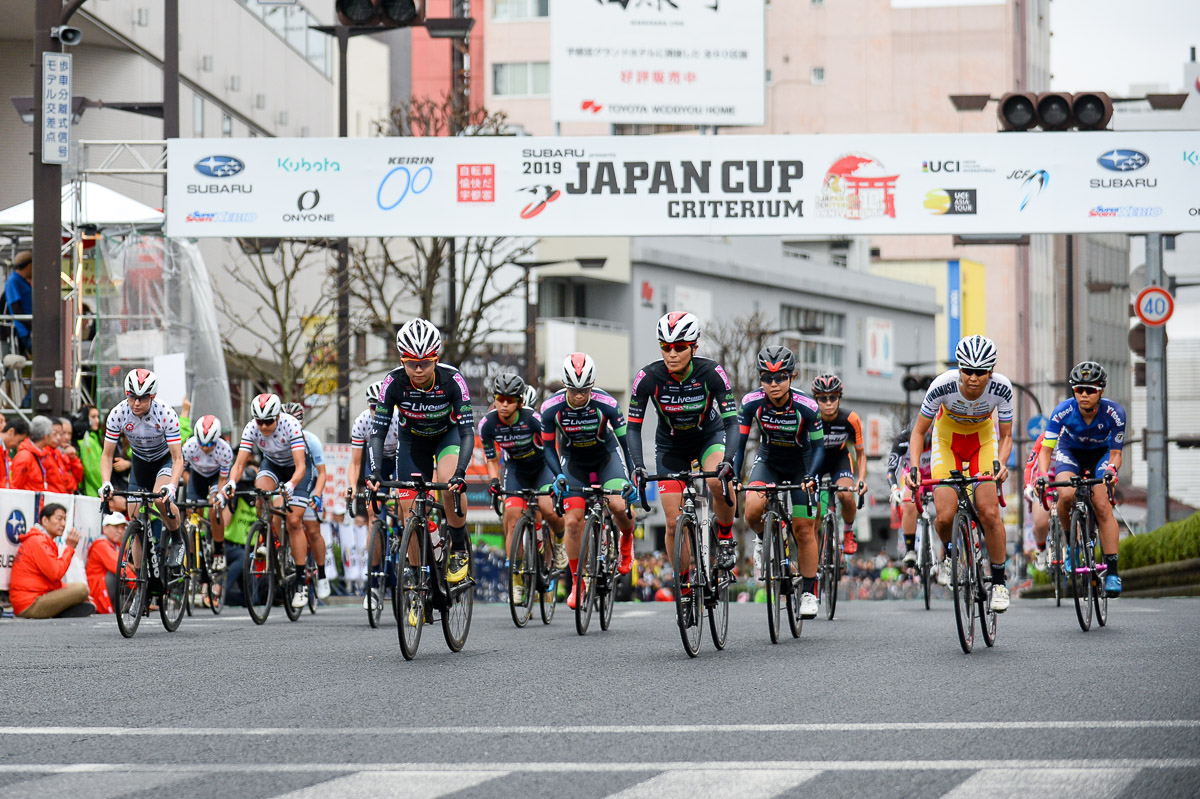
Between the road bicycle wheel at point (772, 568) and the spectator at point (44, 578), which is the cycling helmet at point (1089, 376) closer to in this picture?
the road bicycle wheel at point (772, 568)

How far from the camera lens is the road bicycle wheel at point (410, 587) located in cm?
1029

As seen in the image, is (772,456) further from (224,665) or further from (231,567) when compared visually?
(231,567)

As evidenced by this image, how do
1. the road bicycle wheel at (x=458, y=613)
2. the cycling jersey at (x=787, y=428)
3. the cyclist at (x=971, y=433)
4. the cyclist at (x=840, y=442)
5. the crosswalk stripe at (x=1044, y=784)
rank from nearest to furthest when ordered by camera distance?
the crosswalk stripe at (x=1044, y=784) → the road bicycle wheel at (x=458, y=613) → the cyclist at (x=971, y=433) → the cycling jersey at (x=787, y=428) → the cyclist at (x=840, y=442)

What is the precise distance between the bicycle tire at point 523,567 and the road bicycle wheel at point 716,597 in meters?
2.77

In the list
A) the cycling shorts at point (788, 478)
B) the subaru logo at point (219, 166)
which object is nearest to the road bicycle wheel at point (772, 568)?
the cycling shorts at point (788, 478)

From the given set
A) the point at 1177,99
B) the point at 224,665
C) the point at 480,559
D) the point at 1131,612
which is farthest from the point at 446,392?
the point at 1177,99

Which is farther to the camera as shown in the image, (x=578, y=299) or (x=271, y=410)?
(x=578, y=299)

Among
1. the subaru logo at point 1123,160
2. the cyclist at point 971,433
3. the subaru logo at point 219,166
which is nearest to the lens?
the cyclist at point 971,433

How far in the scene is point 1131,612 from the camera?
16.2 metres

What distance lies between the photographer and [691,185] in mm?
25547

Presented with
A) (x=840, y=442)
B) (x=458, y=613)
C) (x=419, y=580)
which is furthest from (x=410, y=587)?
(x=840, y=442)

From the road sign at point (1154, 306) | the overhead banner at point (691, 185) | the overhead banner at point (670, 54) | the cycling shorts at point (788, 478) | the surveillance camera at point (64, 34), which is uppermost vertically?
the overhead banner at point (670, 54)

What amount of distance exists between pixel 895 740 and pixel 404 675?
3.46 meters

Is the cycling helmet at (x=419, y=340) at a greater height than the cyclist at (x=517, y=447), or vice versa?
the cycling helmet at (x=419, y=340)
